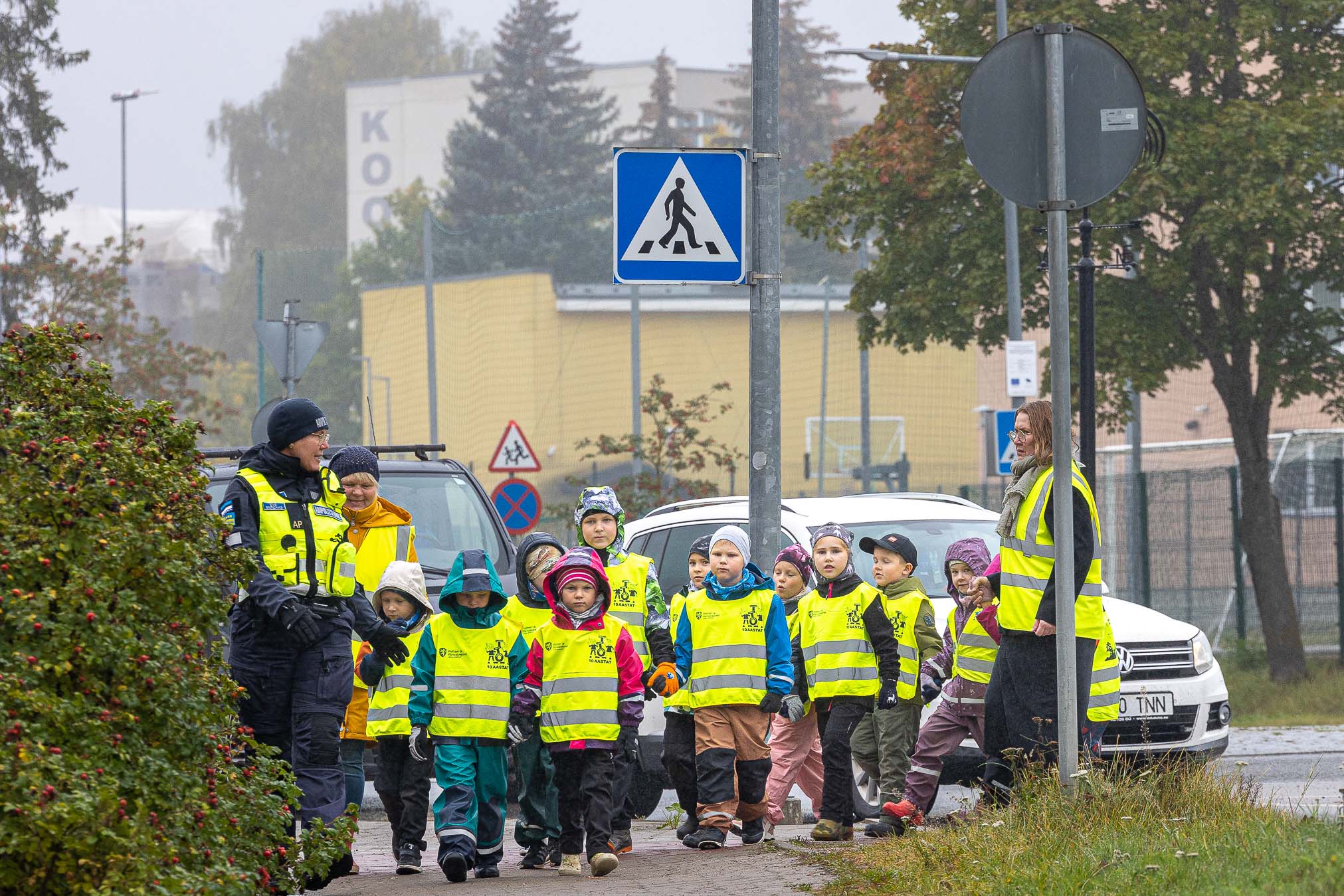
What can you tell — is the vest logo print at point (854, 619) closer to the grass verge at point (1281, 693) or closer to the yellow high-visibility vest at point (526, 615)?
the yellow high-visibility vest at point (526, 615)

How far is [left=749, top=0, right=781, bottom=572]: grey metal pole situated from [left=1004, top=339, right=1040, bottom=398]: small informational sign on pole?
995 centimetres

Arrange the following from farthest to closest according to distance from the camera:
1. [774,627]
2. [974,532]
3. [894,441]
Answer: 1. [894,441]
2. [974,532]
3. [774,627]

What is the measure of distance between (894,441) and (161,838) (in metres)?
45.8

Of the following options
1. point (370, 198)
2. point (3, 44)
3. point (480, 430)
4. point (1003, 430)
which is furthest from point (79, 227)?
point (1003, 430)

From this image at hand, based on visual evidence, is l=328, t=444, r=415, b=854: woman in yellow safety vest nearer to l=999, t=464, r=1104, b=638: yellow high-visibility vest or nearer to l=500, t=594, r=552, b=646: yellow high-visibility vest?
l=500, t=594, r=552, b=646: yellow high-visibility vest

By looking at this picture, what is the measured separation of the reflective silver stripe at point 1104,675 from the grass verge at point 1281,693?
8.02 m

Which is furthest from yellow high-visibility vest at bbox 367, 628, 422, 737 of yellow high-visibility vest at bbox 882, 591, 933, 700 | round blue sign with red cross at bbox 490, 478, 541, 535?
round blue sign with red cross at bbox 490, 478, 541, 535

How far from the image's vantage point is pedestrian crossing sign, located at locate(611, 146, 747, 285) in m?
9.88

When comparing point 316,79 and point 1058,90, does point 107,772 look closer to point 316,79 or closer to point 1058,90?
point 1058,90

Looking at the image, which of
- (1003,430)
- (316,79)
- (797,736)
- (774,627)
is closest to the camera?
(774,627)

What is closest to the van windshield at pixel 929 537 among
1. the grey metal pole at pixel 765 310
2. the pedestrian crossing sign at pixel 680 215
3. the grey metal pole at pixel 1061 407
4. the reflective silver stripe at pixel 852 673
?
the grey metal pole at pixel 765 310

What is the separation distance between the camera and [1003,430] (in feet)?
68.8

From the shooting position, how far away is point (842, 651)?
8.90m

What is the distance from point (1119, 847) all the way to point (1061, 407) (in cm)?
165
